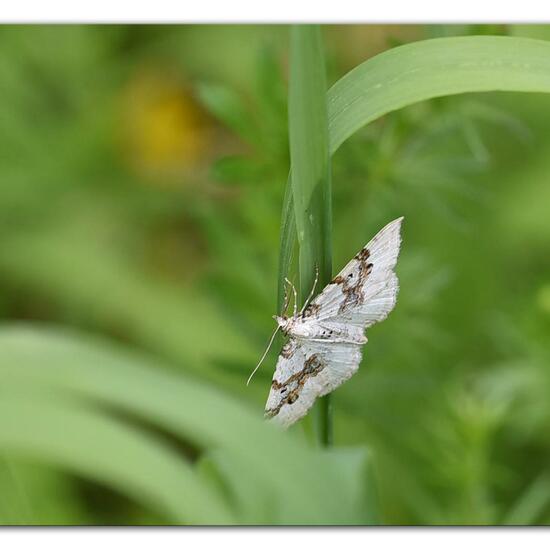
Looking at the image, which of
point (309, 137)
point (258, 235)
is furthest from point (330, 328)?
point (258, 235)

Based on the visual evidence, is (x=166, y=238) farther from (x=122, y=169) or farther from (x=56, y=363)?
(x=56, y=363)

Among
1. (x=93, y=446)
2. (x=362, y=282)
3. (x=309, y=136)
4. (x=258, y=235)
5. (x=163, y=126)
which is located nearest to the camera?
(x=93, y=446)

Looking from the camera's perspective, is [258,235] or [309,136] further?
[258,235]

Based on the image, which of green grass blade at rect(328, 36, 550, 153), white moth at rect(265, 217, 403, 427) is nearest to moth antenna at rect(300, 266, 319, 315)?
white moth at rect(265, 217, 403, 427)

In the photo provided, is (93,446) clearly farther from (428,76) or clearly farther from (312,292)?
(428,76)

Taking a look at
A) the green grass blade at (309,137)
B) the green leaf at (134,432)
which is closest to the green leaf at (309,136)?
the green grass blade at (309,137)

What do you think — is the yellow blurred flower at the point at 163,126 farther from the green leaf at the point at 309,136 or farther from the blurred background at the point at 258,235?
the green leaf at the point at 309,136
